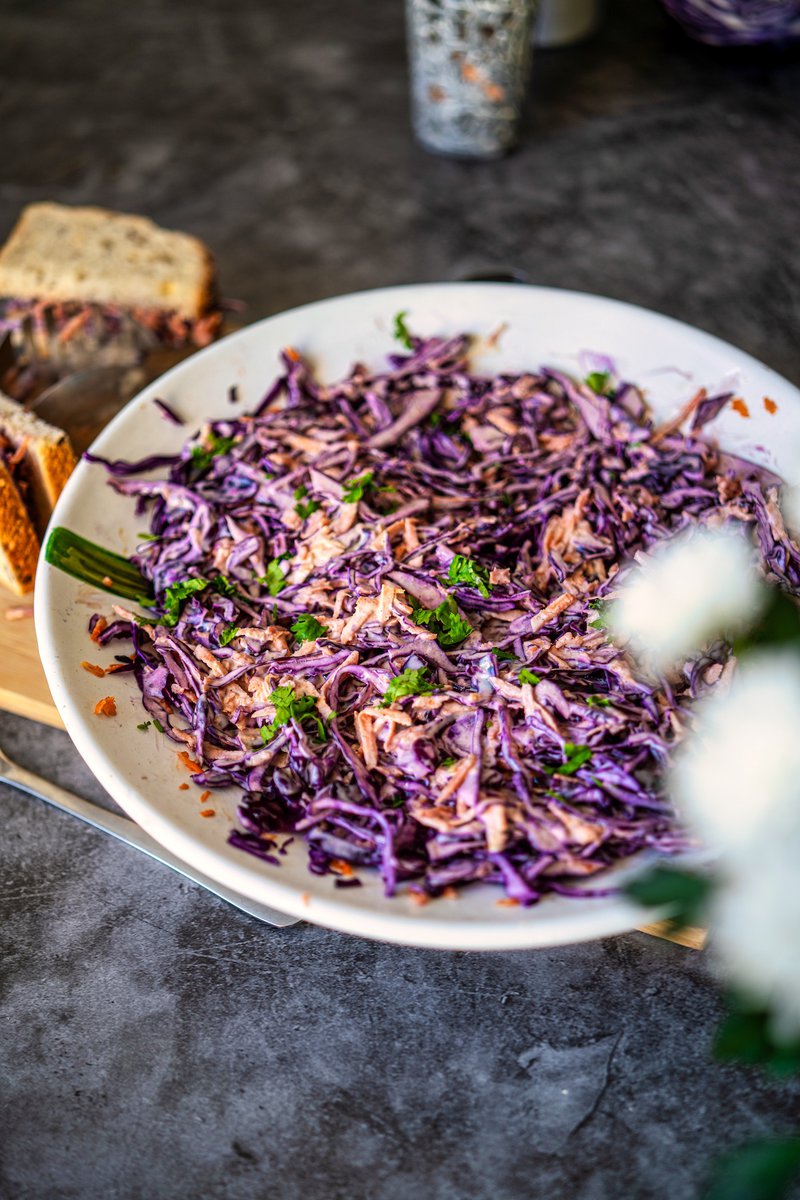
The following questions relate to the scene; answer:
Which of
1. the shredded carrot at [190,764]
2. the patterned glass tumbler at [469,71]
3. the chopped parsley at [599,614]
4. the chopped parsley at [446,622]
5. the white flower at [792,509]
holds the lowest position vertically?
the shredded carrot at [190,764]

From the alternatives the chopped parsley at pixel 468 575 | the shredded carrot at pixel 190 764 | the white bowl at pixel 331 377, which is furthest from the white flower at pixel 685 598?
the shredded carrot at pixel 190 764

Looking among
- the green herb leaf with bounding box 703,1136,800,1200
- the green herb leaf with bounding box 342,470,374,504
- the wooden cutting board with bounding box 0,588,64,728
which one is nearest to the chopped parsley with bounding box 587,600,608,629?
the green herb leaf with bounding box 342,470,374,504

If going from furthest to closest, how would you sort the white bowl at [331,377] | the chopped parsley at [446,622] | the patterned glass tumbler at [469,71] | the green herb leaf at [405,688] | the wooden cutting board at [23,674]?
1. the patterned glass tumbler at [469,71]
2. the wooden cutting board at [23,674]
3. the chopped parsley at [446,622]
4. the green herb leaf at [405,688]
5. the white bowl at [331,377]

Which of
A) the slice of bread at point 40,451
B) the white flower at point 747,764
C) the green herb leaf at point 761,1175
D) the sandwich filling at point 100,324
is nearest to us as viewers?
the green herb leaf at point 761,1175

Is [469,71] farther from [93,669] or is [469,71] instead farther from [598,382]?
[93,669]

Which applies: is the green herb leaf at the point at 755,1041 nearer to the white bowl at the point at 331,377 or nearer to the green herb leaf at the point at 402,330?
the white bowl at the point at 331,377

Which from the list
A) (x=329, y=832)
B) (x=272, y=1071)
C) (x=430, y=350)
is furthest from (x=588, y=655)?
(x=430, y=350)

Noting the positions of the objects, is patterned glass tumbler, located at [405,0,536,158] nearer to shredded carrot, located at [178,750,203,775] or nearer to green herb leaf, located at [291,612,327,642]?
green herb leaf, located at [291,612,327,642]
